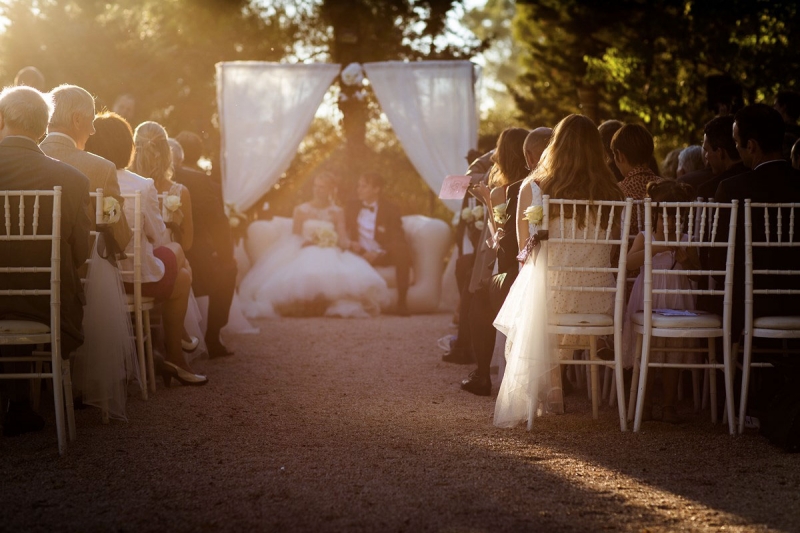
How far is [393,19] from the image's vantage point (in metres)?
17.9

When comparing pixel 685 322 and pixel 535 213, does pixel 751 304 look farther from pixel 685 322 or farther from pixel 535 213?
pixel 535 213

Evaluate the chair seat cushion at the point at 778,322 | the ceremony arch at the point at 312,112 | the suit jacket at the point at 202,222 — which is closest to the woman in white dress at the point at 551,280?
the chair seat cushion at the point at 778,322

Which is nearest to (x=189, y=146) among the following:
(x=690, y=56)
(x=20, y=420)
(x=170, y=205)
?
(x=170, y=205)

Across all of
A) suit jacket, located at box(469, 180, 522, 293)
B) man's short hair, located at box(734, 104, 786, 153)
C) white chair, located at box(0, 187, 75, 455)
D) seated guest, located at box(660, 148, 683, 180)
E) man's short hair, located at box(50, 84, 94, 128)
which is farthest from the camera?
seated guest, located at box(660, 148, 683, 180)

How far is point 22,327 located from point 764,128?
3180mm

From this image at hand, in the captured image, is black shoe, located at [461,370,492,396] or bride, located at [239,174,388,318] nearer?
black shoe, located at [461,370,492,396]

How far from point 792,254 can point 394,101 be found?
20.7ft

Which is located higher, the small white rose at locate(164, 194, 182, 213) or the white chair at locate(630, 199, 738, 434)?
the small white rose at locate(164, 194, 182, 213)

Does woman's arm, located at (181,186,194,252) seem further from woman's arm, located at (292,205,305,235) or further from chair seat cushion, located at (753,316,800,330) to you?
woman's arm, located at (292,205,305,235)

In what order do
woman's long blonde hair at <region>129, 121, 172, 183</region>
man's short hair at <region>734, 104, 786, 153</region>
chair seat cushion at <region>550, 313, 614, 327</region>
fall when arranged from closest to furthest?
chair seat cushion at <region>550, 313, 614, 327</region>
man's short hair at <region>734, 104, 786, 153</region>
woman's long blonde hair at <region>129, 121, 172, 183</region>

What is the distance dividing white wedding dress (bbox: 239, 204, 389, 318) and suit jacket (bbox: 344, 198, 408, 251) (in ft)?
1.00

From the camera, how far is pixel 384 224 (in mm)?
9539

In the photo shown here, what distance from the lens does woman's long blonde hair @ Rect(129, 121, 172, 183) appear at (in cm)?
556

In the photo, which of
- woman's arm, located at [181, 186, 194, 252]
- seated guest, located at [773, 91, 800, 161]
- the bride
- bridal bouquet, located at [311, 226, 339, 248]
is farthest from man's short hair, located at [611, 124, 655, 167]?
bridal bouquet, located at [311, 226, 339, 248]
